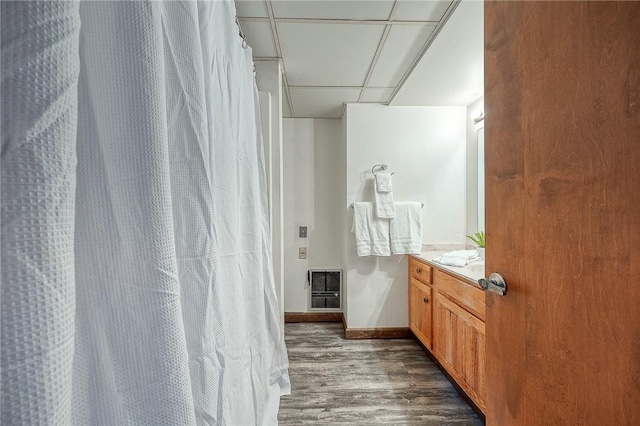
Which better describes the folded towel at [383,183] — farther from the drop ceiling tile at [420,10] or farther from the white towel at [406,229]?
the drop ceiling tile at [420,10]

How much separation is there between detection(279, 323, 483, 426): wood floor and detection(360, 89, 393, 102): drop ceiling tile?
2107 millimetres

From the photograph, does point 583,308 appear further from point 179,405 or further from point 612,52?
point 179,405

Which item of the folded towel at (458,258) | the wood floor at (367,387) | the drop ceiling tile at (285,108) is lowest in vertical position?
the wood floor at (367,387)

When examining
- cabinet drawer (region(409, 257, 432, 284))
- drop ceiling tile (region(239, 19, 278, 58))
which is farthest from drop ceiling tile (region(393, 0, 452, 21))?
cabinet drawer (region(409, 257, 432, 284))

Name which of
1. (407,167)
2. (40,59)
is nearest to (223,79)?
(40,59)

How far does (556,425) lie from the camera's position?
22.1 inches

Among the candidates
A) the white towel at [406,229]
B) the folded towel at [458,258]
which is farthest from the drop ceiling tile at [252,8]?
the folded towel at [458,258]

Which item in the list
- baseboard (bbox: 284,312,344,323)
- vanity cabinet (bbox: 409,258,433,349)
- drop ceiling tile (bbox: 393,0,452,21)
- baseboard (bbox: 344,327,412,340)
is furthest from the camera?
baseboard (bbox: 284,312,344,323)

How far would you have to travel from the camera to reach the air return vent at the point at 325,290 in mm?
2648

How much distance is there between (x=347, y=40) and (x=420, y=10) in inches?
15.2

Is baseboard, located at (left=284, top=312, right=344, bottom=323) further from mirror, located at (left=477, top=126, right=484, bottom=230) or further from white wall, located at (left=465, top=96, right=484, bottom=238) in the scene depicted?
mirror, located at (left=477, top=126, right=484, bottom=230)

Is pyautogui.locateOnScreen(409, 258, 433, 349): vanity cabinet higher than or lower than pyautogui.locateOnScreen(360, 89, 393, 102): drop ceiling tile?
lower

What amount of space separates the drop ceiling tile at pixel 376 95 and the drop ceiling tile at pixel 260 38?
2.79ft

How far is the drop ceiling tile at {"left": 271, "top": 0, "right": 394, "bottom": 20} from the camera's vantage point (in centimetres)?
117
